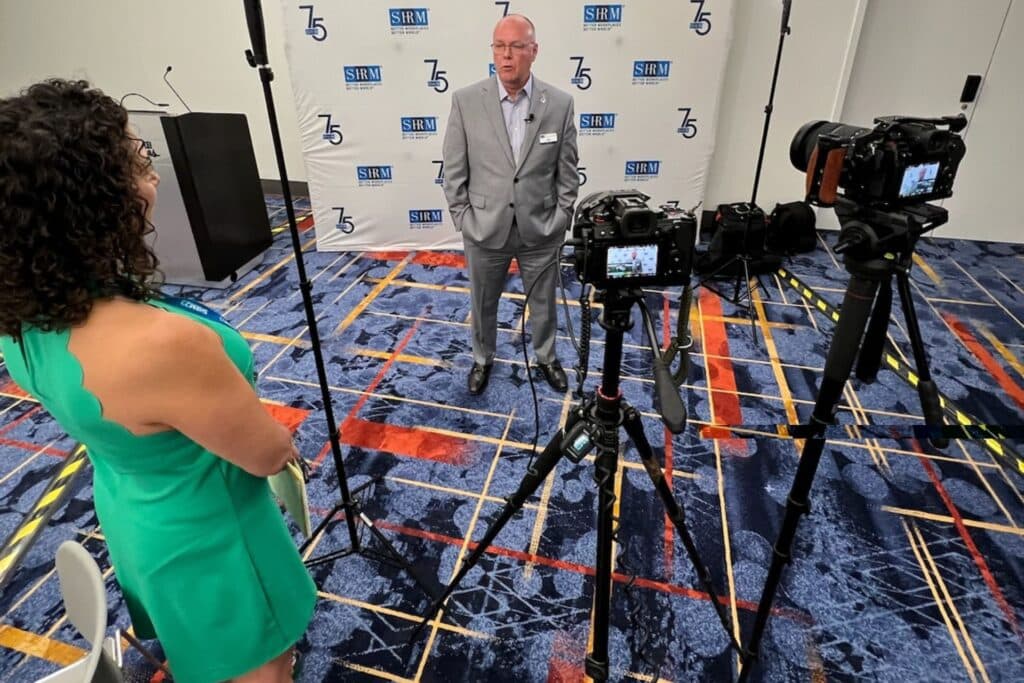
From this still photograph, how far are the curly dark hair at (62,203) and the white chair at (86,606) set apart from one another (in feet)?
1.71

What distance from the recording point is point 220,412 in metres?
0.98

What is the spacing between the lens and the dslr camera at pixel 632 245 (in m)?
1.20

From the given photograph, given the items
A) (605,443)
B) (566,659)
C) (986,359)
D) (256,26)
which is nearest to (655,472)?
(605,443)

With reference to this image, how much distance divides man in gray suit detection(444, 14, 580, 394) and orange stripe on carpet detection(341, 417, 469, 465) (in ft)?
2.68

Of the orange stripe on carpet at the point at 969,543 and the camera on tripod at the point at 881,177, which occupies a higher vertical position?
the camera on tripod at the point at 881,177

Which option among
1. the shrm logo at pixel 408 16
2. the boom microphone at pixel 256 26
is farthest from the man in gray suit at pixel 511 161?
the shrm logo at pixel 408 16

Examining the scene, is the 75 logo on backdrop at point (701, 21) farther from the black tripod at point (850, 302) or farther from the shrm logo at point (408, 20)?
the black tripod at point (850, 302)

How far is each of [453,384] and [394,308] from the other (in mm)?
1031

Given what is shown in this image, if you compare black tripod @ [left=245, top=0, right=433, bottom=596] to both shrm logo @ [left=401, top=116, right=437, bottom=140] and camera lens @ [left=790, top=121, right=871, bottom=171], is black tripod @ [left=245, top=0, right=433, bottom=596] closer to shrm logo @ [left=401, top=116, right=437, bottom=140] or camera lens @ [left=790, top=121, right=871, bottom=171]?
camera lens @ [left=790, top=121, right=871, bottom=171]

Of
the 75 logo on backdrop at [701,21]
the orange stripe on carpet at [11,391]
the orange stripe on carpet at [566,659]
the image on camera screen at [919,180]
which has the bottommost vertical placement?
the orange stripe on carpet at [566,659]

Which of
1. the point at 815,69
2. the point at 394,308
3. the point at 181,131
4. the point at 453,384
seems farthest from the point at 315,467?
the point at 815,69

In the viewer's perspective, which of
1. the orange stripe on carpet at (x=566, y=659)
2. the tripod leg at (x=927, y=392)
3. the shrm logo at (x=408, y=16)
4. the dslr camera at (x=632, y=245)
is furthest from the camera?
the shrm logo at (x=408, y=16)

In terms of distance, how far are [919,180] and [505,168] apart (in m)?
1.63

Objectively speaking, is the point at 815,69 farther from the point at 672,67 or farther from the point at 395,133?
the point at 395,133
